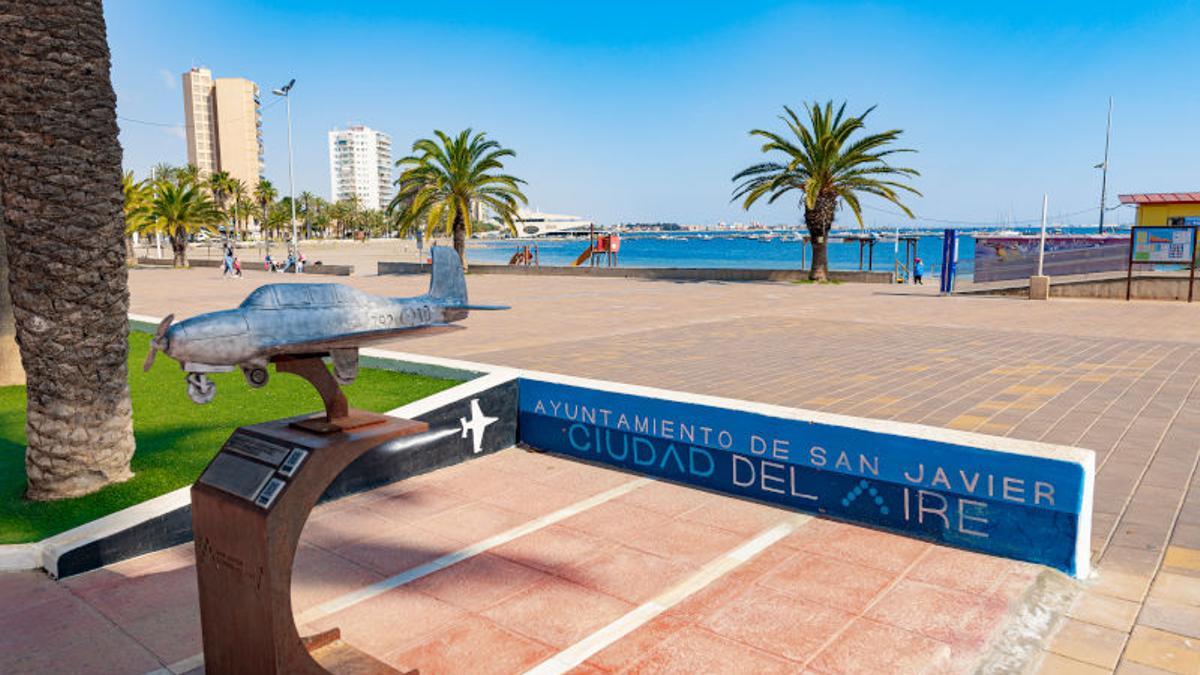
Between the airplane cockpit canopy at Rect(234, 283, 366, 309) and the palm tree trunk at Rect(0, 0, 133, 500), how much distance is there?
3.31 m

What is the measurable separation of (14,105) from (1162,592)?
802 centimetres

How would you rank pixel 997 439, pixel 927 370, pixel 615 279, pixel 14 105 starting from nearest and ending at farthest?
pixel 997 439 < pixel 14 105 < pixel 927 370 < pixel 615 279

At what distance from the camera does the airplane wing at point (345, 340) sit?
123 inches

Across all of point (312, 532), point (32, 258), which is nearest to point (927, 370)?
point (312, 532)

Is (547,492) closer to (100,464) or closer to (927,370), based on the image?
(100,464)

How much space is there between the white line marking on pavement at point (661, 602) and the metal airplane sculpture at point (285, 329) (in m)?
1.75

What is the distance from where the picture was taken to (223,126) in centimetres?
15775

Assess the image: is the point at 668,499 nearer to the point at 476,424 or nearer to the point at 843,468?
the point at 843,468

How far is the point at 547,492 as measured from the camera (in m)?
6.39

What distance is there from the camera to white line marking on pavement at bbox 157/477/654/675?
14.1 feet

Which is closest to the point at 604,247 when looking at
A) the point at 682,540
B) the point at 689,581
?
the point at 682,540

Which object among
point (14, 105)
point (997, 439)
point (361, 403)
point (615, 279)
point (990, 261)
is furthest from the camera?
point (615, 279)

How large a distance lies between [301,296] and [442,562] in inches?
97.2

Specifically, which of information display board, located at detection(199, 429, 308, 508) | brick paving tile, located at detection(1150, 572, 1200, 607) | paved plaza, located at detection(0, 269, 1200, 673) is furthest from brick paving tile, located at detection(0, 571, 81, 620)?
brick paving tile, located at detection(1150, 572, 1200, 607)
